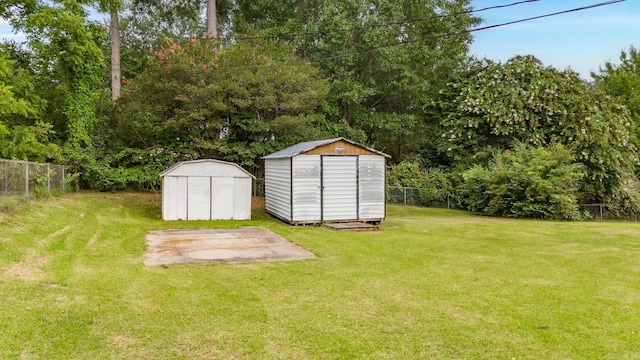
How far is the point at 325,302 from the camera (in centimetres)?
500

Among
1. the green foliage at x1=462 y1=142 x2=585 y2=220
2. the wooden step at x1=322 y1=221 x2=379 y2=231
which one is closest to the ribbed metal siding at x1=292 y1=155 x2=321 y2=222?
the wooden step at x1=322 y1=221 x2=379 y2=231

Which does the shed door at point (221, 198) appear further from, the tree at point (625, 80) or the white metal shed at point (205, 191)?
the tree at point (625, 80)

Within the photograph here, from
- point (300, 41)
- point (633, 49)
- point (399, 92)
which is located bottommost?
point (399, 92)

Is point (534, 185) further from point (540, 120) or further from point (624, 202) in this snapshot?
point (624, 202)

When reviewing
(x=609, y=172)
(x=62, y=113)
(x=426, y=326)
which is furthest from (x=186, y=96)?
(x=609, y=172)

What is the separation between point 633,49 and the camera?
104ft

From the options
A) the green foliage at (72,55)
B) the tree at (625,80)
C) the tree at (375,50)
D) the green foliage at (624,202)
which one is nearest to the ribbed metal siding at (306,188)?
the green foliage at (72,55)

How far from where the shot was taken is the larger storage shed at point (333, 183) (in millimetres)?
11555

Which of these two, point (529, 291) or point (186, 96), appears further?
point (186, 96)

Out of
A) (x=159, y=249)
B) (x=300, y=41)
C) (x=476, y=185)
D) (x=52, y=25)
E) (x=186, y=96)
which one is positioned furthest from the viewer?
(x=300, y=41)

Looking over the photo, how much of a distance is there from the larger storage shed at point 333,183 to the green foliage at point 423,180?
23.7 feet

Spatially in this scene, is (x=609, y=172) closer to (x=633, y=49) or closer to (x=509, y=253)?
(x=509, y=253)

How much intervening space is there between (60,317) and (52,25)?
13.2 meters

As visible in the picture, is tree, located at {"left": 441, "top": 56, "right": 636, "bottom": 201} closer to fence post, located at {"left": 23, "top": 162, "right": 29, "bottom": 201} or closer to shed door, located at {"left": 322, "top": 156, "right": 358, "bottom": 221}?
shed door, located at {"left": 322, "top": 156, "right": 358, "bottom": 221}
